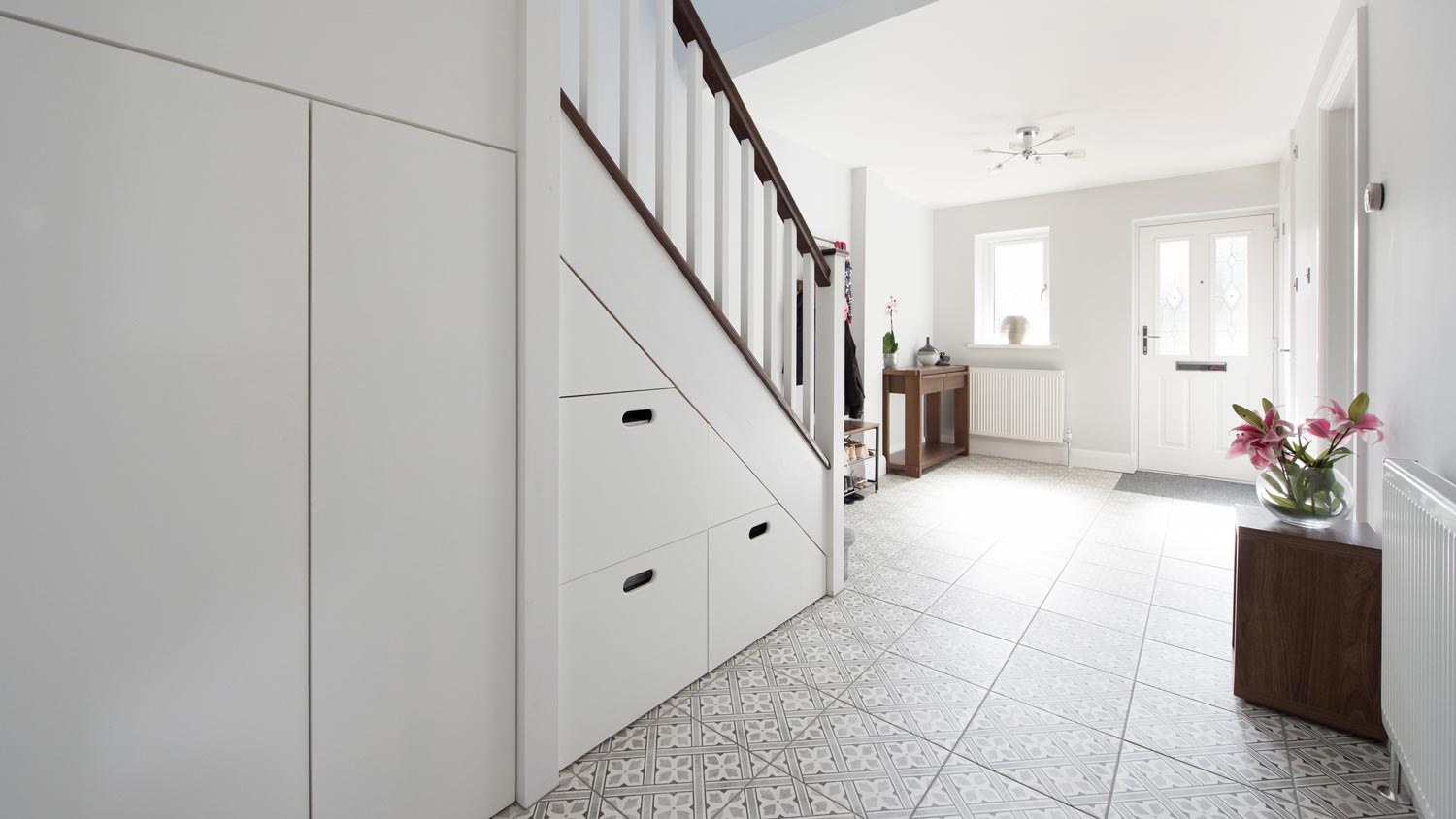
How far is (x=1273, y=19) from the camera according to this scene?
8.81 ft

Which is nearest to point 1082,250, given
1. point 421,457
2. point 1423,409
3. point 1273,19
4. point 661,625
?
point 1273,19

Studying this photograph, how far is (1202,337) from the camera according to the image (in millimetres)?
5094

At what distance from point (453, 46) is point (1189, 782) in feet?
7.76

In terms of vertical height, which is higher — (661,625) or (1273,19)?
(1273,19)

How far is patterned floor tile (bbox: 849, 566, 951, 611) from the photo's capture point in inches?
105

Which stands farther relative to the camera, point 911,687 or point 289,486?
point 911,687

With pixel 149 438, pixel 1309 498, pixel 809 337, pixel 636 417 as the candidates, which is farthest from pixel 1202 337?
pixel 149 438

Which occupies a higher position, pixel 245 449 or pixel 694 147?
pixel 694 147

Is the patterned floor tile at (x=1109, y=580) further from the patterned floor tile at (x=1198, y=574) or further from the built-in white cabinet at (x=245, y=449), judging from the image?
the built-in white cabinet at (x=245, y=449)

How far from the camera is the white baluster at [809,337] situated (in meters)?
2.53

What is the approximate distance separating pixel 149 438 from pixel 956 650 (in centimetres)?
225

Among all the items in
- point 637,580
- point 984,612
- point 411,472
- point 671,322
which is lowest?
point 984,612

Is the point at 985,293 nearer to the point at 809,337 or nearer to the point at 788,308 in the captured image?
the point at 809,337

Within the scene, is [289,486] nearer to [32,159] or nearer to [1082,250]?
[32,159]
